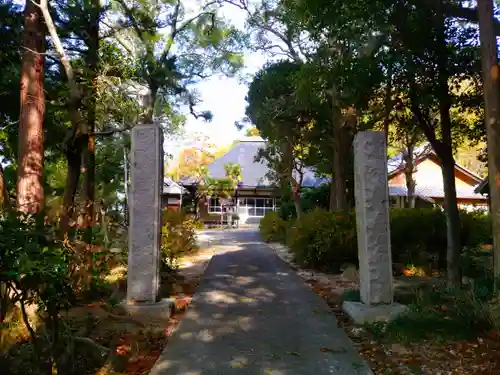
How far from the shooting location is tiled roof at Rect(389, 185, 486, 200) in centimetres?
3400

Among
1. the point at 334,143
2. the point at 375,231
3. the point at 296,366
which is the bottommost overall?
the point at 296,366

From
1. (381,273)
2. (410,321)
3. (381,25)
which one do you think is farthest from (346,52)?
(410,321)

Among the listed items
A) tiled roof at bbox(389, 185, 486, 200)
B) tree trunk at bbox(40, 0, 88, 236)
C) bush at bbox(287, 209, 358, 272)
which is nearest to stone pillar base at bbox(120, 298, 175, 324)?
tree trunk at bbox(40, 0, 88, 236)

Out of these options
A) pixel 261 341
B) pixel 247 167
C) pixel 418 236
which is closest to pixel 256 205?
pixel 247 167

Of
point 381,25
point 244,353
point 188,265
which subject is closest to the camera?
point 244,353

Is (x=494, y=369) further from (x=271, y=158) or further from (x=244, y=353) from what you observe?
(x=271, y=158)

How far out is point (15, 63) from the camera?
10320mm

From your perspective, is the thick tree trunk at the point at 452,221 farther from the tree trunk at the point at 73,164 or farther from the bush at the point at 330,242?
the tree trunk at the point at 73,164

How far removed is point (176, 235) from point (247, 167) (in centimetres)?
2676

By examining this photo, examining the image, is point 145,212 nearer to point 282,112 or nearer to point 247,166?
point 282,112

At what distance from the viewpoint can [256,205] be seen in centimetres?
3981

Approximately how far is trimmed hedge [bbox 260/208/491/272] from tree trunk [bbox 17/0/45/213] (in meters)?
7.17

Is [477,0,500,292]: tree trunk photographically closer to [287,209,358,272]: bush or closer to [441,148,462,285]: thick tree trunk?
[441,148,462,285]: thick tree trunk

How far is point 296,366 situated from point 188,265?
875cm
